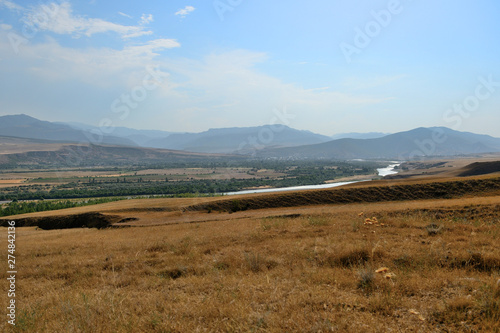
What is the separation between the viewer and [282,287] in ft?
23.2

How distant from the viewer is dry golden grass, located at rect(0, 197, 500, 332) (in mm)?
5352

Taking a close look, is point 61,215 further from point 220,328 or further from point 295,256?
point 220,328

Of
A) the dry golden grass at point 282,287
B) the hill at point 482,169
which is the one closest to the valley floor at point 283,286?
the dry golden grass at point 282,287

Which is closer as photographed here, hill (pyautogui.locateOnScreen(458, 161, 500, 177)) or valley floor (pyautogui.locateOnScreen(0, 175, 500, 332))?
valley floor (pyautogui.locateOnScreen(0, 175, 500, 332))

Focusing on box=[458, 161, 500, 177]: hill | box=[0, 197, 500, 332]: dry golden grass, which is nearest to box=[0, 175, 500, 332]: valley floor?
box=[0, 197, 500, 332]: dry golden grass

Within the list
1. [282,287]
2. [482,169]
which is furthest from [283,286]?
[482,169]

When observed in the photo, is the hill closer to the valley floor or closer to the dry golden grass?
the valley floor

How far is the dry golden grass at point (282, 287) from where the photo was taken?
5.35 m

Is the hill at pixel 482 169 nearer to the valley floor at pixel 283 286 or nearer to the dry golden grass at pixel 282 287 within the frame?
the valley floor at pixel 283 286

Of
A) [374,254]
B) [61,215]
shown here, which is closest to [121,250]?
[374,254]

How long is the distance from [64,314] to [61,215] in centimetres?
3686

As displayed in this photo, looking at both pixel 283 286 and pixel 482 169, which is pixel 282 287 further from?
pixel 482 169

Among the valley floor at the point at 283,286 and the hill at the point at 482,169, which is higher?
the hill at the point at 482,169

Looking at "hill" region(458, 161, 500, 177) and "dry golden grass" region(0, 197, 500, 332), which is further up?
"hill" region(458, 161, 500, 177)
